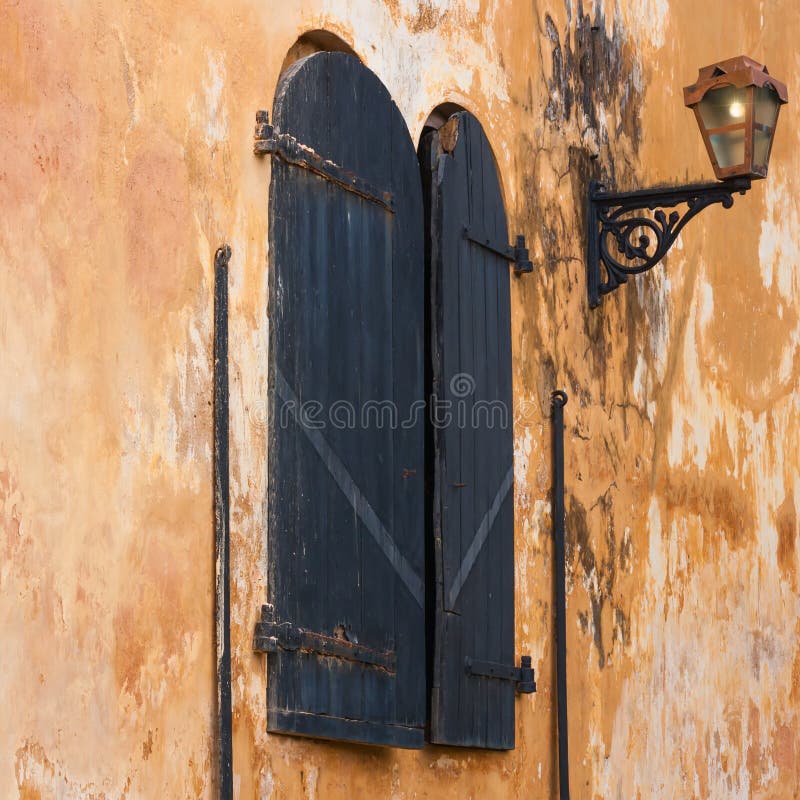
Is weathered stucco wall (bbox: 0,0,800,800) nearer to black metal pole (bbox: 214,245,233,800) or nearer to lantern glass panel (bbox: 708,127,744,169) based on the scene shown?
black metal pole (bbox: 214,245,233,800)

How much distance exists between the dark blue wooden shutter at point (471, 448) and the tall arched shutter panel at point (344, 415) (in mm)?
A: 170

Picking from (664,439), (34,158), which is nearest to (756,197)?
(664,439)

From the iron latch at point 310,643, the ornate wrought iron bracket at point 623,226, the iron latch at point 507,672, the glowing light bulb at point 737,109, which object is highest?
the glowing light bulb at point 737,109

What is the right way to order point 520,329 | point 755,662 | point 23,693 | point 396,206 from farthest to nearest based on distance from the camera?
point 755,662 < point 520,329 < point 396,206 < point 23,693

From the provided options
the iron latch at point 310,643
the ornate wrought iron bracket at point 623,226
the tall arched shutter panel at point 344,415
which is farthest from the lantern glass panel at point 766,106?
the iron latch at point 310,643

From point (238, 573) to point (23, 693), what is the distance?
2.93 ft

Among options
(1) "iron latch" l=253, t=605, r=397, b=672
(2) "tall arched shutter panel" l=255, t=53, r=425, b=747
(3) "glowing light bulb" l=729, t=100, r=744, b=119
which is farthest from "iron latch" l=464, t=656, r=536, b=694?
(3) "glowing light bulb" l=729, t=100, r=744, b=119

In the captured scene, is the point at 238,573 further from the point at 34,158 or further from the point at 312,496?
the point at 34,158

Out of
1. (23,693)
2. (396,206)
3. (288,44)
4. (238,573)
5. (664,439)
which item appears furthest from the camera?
(664,439)

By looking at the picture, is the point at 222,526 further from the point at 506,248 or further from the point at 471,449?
the point at 506,248

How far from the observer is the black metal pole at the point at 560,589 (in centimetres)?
638

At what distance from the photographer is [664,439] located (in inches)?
294

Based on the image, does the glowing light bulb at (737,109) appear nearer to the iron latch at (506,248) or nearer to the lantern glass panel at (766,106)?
the lantern glass panel at (766,106)

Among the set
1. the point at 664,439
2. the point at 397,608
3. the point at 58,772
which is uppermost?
the point at 664,439
